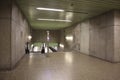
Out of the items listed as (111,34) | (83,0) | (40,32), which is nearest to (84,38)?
(111,34)

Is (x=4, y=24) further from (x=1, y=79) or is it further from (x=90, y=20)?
(x=90, y=20)

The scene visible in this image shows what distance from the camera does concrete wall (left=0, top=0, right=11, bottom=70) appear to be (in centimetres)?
453

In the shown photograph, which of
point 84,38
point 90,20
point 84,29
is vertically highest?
point 90,20

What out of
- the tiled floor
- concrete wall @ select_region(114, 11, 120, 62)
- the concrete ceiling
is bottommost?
the tiled floor

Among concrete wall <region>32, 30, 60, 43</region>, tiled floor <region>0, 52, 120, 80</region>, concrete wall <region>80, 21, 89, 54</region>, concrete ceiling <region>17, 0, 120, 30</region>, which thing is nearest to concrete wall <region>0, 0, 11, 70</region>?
tiled floor <region>0, 52, 120, 80</region>

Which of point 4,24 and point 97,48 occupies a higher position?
point 4,24

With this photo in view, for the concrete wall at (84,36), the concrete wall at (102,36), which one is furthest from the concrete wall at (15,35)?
the concrete wall at (84,36)

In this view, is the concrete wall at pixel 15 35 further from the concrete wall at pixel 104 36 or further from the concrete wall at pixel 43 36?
the concrete wall at pixel 43 36

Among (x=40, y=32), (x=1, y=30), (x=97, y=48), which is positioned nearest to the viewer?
(x=1, y=30)

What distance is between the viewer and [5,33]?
4562mm

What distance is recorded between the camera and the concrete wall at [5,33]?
14.9 ft

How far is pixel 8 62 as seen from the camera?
15.1ft

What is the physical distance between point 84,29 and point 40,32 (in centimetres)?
1256

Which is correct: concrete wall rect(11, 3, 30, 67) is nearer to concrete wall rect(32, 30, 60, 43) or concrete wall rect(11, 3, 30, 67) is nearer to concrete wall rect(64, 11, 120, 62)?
concrete wall rect(64, 11, 120, 62)
